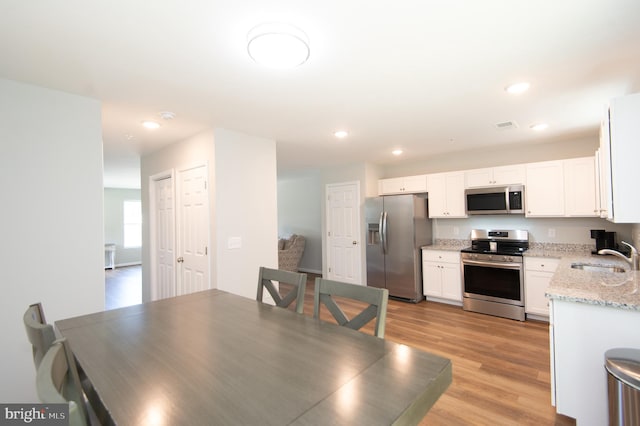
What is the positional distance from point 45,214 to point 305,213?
230 inches

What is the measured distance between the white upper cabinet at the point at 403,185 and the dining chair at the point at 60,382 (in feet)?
15.7

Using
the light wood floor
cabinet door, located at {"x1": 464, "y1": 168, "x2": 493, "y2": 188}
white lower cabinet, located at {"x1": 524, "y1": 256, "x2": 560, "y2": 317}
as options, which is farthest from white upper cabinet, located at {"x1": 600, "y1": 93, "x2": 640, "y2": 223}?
cabinet door, located at {"x1": 464, "y1": 168, "x2": 493, "y2": 188}

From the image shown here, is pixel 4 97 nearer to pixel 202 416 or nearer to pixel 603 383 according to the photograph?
pixel 202 416

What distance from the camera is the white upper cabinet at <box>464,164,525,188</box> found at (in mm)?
4090

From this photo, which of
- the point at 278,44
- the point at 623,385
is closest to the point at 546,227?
the point at 623,385

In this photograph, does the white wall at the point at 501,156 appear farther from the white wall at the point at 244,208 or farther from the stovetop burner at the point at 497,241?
the white wall at the point at 244,208

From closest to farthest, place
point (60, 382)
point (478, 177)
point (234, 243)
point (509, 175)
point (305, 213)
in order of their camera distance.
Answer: point (60, 382) < point (234, 243) < point (509, 175) < point (478, 177) < point (305, 213)

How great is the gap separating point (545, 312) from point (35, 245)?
5.13 metres

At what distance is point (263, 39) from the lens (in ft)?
5.07

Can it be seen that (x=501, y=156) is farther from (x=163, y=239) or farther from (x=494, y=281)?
(x=163, y=239)

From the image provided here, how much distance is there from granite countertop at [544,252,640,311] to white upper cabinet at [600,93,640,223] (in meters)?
0.46

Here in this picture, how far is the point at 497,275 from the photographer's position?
3.92 metres

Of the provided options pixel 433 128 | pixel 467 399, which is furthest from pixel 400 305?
pixel 433 128

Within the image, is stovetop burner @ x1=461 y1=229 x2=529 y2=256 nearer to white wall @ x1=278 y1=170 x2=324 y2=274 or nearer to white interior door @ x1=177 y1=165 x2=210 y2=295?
white interior door @ x1=177 y1=165 x2=210 y2=295
